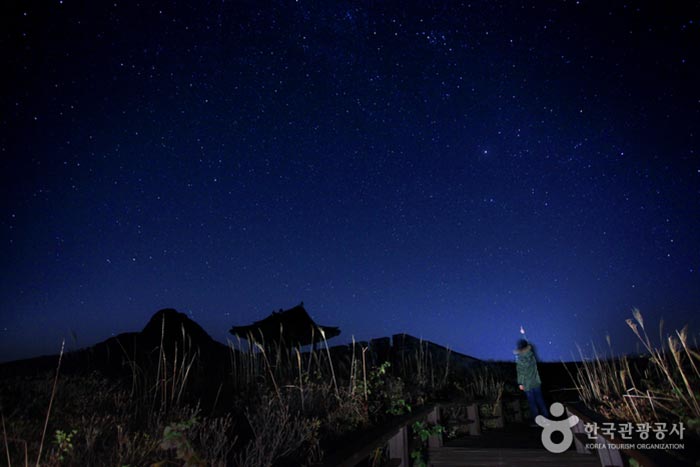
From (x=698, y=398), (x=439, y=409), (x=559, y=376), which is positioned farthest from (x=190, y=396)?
(x=559, y=376)

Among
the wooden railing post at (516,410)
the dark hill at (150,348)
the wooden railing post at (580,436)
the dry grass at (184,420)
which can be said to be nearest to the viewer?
the dry grass at (184,420)

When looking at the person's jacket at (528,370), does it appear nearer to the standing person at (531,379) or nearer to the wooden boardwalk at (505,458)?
the standing person at (531,379)

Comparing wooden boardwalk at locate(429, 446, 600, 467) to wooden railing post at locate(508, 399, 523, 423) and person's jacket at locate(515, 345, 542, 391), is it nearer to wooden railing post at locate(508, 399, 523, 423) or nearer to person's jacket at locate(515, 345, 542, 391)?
person's jacket at locate(515, 345, 542, 391)

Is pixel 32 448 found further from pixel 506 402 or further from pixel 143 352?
pixel 506 402

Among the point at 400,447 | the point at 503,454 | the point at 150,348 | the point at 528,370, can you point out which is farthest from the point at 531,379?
the point at 150,348

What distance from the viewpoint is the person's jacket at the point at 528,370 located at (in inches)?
287

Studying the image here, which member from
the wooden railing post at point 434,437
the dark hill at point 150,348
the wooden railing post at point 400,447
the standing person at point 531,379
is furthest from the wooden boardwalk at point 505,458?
the dark hill at point 150,348

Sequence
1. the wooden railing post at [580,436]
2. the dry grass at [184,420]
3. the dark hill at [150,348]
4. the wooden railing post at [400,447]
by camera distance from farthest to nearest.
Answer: the dark hill at [150,348], the wooden railing post at [580,436], the wooden railing post at [400,447], the dry grass at [184,420]

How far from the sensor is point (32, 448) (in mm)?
2676

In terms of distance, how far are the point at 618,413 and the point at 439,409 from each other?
9.56 feet

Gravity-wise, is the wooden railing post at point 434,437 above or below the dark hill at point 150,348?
below

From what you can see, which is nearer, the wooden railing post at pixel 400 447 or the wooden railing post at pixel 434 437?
the wooden railing post at pixel 400 447

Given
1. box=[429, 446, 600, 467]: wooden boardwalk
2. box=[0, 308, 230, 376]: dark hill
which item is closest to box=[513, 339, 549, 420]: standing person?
box=[429, 446, 600, 467]: wooden boardwalk

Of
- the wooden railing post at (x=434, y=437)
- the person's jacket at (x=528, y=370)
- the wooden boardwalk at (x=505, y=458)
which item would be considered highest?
the person's jacket at (x=528, y=370)
